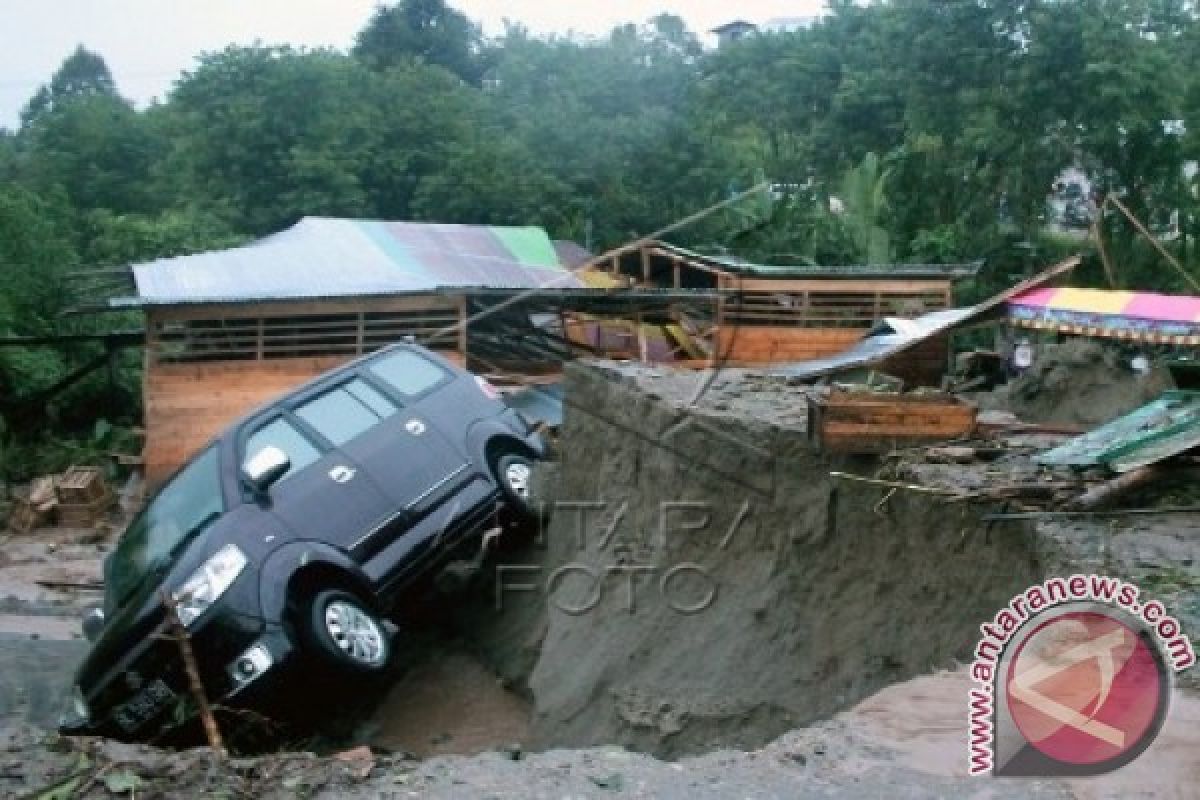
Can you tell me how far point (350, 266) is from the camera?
54.1ft

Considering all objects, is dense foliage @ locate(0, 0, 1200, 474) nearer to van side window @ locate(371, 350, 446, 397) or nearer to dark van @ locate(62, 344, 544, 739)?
van side window @ locate(371, 350, 446, 397)

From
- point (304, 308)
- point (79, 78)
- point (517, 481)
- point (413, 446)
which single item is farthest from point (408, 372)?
point (79, 78)

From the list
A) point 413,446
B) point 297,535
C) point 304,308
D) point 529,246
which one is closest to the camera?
point 297,535

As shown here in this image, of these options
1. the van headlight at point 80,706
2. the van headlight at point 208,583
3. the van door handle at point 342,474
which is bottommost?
the van headlight at point 80,706

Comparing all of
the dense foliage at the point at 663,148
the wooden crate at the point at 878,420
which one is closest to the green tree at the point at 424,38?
the dense foliage at the point at 663,148

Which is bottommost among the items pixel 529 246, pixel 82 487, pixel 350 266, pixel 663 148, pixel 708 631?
pixel 82 487

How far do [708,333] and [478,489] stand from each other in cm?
986

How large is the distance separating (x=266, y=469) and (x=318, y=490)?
0.47 m

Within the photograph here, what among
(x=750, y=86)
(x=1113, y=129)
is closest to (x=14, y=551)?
(x=1113, y=129)

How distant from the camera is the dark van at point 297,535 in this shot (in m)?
6.86

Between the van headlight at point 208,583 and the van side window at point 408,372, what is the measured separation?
201cm

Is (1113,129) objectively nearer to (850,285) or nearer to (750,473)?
(850,285)

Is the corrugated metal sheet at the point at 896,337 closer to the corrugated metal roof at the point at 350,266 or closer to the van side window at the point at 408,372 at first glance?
the van side window at the point at 408,372

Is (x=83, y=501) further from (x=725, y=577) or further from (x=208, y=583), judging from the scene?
(x=725, y=577)
